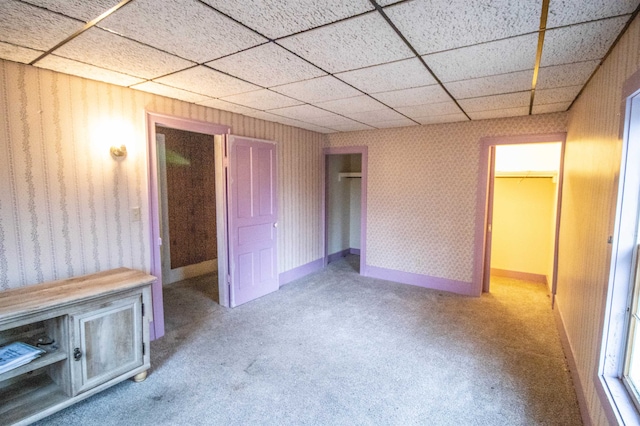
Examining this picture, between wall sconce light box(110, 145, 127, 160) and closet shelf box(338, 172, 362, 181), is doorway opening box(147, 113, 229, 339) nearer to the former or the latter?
wall sconce light box(110, 145, 127, 160)

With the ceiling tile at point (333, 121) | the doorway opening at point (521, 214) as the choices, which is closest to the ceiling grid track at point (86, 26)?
the ceiling tile at point (333, 121)

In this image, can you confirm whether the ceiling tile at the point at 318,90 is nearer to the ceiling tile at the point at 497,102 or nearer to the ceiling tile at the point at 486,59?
the ceiling tile at the point at 486,59

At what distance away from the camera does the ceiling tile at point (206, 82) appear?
8.05ft

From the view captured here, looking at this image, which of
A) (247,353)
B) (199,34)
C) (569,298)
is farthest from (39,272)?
(569,298)

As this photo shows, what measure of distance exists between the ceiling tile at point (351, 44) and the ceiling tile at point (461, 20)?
0.31 ft

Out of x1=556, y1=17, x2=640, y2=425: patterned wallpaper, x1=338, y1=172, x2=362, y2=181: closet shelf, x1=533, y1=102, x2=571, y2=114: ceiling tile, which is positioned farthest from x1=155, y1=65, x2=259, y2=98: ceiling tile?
x1=338, y1=172, x2=362, y2=181: closet shelf

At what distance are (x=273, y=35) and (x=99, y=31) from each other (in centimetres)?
96

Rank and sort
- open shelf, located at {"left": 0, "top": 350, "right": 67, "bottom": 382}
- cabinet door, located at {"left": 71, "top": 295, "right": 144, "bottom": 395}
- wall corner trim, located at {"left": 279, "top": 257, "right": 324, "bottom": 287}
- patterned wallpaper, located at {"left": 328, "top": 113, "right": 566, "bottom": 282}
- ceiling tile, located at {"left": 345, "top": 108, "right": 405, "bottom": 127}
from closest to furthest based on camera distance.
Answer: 1. open shelf, located at {"left": 0, "top": 350, "right": 67, "bottom": 382}
2. cabinet door, located at {"left": 71, "top": 295, "right": 144, "bottom": 395}
3. ceiling tile, located at {"left": 345, "top": 108, "right": 405, "bottom": 127}
4. patterned wallpaper, located at {"left": 328, "top": 113, "right": 566, "bottom": 282}
5. wall corner trim, located at {"left": 279, "top": 257, "right": 324, "bottom": 287}

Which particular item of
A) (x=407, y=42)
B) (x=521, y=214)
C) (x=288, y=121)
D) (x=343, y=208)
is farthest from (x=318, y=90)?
(x=343, y=208)

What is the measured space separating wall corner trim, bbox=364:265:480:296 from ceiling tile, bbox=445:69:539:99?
2.61 m

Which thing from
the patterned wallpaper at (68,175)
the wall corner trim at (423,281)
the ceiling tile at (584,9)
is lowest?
the wall corner trim at (423,281)

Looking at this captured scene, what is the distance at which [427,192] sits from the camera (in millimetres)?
4621

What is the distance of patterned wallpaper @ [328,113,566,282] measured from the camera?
4285 millimetres

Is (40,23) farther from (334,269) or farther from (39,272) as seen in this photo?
(334,269)
